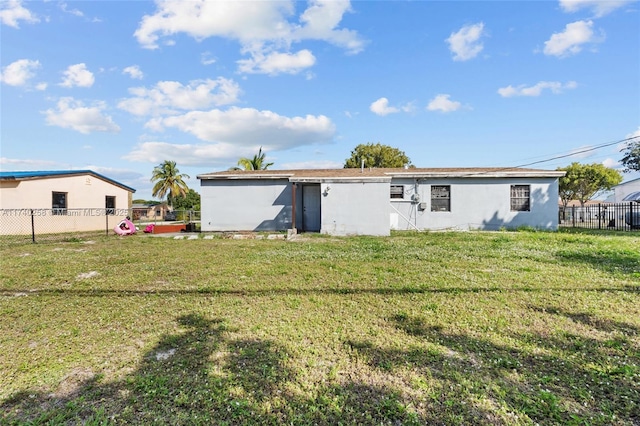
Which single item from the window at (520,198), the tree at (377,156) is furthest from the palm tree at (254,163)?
the window at (520,198)

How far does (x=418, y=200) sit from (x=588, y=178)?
1114 inches

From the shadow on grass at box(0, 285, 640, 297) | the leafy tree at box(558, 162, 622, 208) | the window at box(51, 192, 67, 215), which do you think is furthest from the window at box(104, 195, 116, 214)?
the leafy tree at box(558, 162, 622, 208)

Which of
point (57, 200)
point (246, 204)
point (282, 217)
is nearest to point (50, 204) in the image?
point (57, 200)

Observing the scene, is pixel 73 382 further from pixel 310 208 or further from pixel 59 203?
pixel 59 203

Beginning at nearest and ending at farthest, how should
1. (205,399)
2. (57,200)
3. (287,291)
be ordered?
1. (205,399)
2. (287,291)
3. (57,200)

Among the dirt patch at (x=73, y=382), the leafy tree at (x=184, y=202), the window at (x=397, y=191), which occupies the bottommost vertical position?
the dirt patch at (x=73, y=382)

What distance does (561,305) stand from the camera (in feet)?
13.1

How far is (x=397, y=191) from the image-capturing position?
46.7ft

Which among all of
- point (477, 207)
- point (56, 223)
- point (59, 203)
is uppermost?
point (59, 203)

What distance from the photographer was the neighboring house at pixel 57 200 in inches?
535

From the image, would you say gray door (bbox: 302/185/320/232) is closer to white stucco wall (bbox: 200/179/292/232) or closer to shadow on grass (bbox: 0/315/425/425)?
white stucco wall (bbox: 200/179/292/232)

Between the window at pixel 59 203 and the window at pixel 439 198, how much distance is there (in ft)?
56.9

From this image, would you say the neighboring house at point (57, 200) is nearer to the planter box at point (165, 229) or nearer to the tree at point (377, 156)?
the planter box at point (165, 229)

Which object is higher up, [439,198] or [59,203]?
[59,203]
